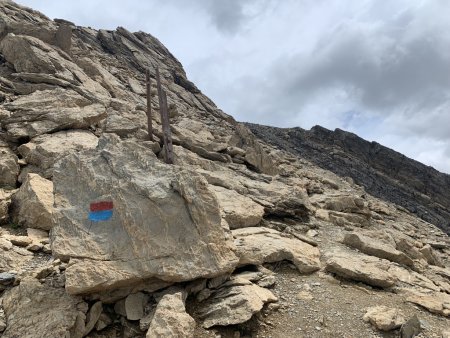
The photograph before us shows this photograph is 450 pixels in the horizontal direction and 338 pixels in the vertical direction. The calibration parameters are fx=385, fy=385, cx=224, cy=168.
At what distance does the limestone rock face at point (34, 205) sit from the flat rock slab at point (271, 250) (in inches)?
209

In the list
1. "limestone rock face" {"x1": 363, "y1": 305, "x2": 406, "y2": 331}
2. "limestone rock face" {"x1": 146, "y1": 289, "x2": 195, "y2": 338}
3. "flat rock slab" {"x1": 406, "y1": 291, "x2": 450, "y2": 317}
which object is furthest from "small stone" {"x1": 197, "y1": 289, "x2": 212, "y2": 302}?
"flat rock slab" {"x1": 406, "y1": 291, "x2": 450, "y2": 317}

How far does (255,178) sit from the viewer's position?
20.4m

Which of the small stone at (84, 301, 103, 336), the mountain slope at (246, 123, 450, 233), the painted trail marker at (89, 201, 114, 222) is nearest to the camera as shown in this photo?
the small stone at (84, 301, 103, 336)

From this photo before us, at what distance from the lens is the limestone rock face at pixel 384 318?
826cm

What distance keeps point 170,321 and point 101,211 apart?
3.04 meters

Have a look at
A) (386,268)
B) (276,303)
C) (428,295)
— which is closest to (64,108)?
(276,303)

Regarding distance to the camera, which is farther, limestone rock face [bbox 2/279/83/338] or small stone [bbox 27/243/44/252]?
small stone [bbox 27/243/44/252]

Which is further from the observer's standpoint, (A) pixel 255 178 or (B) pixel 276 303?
(A) pixel 255 178

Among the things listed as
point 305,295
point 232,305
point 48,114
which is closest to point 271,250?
point 305,295

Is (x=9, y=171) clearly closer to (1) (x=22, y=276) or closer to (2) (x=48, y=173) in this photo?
(2) (x=48, y=173)

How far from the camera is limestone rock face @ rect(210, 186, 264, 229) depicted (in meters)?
13.0

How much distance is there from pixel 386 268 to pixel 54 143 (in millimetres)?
12928

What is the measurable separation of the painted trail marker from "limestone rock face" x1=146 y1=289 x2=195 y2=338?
2320mm

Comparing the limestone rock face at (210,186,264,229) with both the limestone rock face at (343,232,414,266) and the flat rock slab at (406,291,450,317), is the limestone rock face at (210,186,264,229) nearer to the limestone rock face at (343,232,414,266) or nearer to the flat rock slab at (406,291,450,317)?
the limestone rock face at (343,232,414,266)
